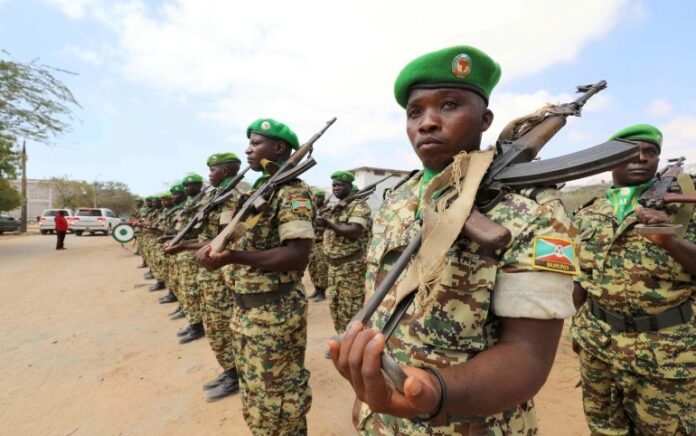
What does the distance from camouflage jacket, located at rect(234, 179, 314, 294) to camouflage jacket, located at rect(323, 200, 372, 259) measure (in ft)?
9.50

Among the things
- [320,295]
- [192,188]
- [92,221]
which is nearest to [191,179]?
[192,188]

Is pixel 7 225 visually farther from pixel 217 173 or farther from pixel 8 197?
pixel 217 173

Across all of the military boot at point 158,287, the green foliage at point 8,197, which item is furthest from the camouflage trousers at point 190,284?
the green foliage at point 8,197

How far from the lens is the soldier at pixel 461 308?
84 cm

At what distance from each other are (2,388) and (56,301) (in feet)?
15.2

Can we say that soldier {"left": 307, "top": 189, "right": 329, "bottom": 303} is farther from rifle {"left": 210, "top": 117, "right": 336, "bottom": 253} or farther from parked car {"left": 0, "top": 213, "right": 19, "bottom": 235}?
parked car {"left": 0, "top": 213, "right": 19, "bottom": 235}

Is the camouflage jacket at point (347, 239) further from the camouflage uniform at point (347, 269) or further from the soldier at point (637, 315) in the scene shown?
the soldier at point (637, 315)

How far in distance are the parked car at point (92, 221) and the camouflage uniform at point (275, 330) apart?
2736 centimetres

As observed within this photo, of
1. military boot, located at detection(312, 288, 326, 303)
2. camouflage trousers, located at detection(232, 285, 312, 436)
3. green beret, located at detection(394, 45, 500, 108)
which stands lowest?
military boot, located at detection(312, 288, 326, 303)

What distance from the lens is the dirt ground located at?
3455 millimetres

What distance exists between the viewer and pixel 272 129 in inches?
124

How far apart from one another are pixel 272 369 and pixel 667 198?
2774 mm

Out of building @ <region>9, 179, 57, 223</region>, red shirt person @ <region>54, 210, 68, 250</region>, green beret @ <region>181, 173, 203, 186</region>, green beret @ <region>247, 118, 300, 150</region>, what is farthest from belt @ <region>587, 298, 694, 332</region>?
building @ <region>9, 179, 57, 223</region>

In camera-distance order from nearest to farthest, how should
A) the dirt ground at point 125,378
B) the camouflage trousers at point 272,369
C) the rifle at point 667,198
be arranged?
Answer: the rifle at point 667,198
the camouflage trousers at point 272,369
the dirt ground at point 125,378
